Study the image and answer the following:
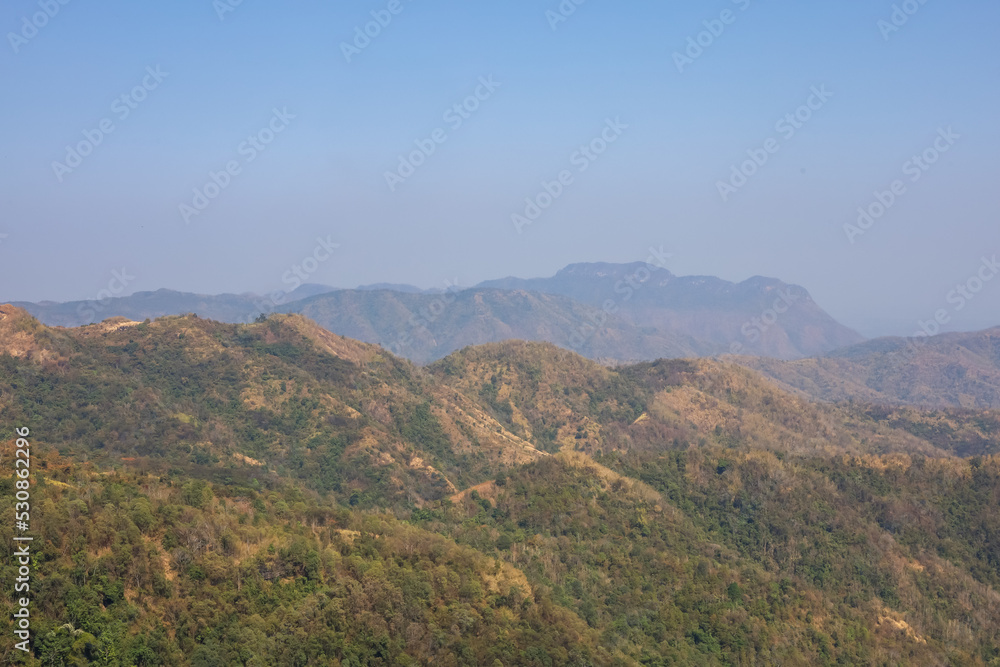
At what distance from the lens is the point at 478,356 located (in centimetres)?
17488

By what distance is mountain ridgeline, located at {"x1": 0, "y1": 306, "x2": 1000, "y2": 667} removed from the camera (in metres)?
40.8

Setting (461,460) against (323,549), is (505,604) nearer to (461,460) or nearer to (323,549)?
(323,549)

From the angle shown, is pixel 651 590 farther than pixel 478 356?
No

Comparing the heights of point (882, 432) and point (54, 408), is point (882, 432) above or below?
below

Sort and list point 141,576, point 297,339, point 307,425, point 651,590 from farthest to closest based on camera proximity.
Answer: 1. point 297,339
2. point 307,425
3. point 651,590
4. point 141,576

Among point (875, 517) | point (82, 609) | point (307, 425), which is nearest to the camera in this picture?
point (82, 609)

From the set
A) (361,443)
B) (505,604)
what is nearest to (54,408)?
(361,443)

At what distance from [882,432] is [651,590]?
5019 inches

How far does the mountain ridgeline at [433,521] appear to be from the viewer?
1604 inches

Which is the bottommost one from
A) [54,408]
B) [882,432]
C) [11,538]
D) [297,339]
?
[882,432]


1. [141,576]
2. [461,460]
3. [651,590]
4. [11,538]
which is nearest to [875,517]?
[651,590]

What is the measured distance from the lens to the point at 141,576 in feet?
130

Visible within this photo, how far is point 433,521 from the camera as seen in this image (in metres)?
68.6

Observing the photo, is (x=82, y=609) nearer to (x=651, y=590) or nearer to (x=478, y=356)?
(x=651, y=590)
